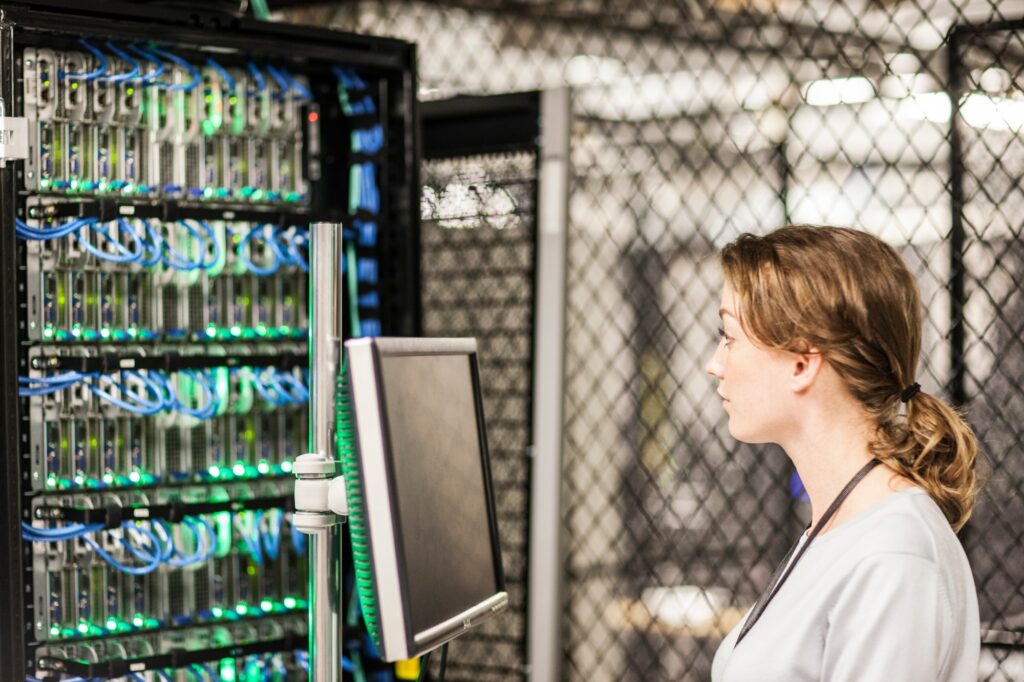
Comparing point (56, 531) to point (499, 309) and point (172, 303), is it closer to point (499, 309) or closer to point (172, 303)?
point (172, 303)

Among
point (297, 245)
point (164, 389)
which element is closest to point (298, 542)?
point (164, 389)

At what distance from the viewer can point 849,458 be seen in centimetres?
157

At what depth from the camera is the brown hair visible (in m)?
1.51

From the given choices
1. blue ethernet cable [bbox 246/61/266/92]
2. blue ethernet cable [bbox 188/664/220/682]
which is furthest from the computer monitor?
blue ethernet cable [bbox 246/61/266/92]

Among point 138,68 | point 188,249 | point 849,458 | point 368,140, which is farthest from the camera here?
point 368,140

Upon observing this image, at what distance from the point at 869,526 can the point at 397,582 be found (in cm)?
59

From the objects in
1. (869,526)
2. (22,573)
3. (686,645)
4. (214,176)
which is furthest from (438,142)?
(686,645)

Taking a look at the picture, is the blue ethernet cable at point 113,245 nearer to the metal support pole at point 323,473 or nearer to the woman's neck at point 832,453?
the metal support pole at point 323,473

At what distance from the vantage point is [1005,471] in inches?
129

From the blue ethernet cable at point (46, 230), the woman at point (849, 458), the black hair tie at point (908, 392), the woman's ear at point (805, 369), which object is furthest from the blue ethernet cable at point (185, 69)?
the black hair tie at point (908, 392)

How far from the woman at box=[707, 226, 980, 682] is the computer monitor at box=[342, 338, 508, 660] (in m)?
0.36

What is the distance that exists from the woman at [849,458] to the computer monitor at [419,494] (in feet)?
1.18

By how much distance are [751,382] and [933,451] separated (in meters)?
0.25

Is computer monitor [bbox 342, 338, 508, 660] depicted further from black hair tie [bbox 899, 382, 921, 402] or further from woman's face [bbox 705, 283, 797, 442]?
black hair tie [bbox 899, 382, 921, 402]
